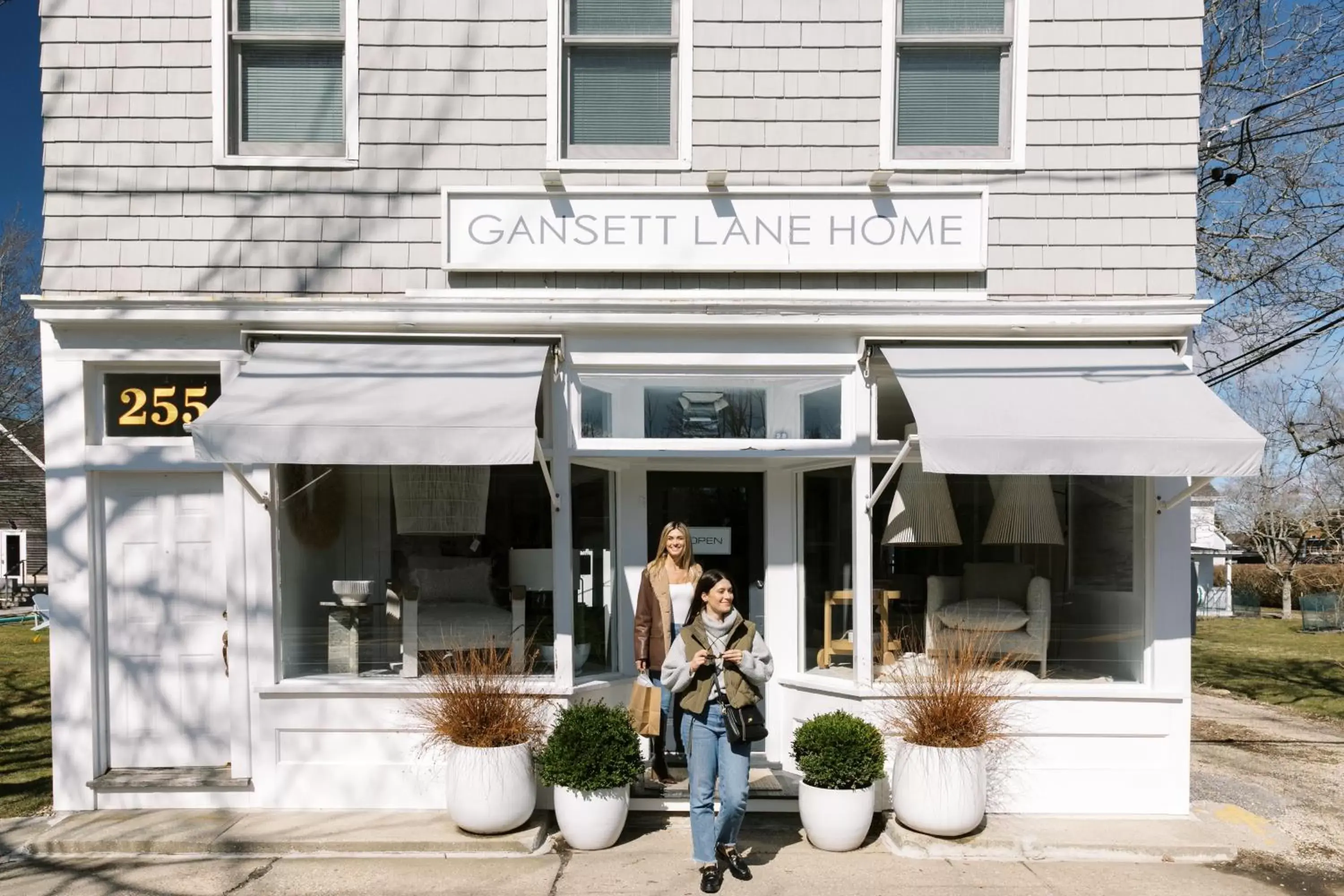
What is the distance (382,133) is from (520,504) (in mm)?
2624

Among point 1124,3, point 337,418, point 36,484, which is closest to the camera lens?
point 337,418

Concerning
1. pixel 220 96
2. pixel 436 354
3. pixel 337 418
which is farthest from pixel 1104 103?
pixel 220 96

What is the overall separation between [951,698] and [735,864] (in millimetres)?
1596

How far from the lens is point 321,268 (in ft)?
21.3

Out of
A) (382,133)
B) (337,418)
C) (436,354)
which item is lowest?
(337,418)

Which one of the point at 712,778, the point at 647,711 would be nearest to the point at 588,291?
the point at 647,711

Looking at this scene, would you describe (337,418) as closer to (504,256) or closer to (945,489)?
(504,256)

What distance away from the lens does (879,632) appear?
21.8 feet

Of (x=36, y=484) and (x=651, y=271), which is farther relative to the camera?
(x=36, y=484)

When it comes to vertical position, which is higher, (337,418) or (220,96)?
(220,96)

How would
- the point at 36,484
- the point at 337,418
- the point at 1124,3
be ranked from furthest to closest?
1. the point at 36,484
2. the point at 1124,3
3. the point at 337,418

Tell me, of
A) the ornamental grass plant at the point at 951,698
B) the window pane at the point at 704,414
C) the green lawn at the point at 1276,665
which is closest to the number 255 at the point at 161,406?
the window pane at the point at 704,414

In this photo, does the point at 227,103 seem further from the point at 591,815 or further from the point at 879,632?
the point at 879,632

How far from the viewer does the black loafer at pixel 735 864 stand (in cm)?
534
